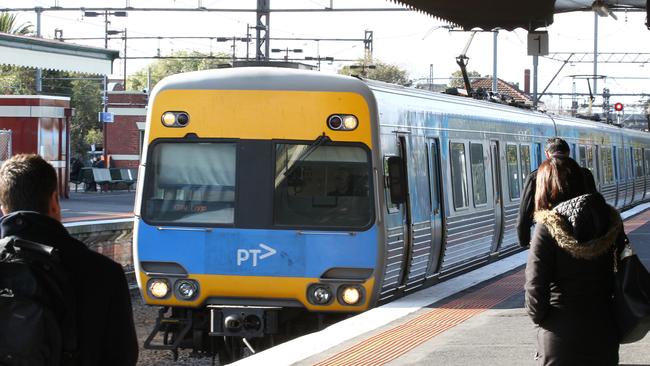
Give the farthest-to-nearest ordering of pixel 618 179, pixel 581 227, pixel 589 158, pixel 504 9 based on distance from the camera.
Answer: pixel 618 179, pixel 589 158, pixel 504 9, pixel 581 227

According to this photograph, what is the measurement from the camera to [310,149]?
11.4 m

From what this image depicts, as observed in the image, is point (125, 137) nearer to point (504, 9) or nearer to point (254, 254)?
point (504, 9)

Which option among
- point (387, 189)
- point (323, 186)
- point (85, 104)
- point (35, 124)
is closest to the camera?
point (323, 186)

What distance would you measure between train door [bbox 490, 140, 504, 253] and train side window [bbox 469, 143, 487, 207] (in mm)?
680

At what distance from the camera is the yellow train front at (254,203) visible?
11.1m

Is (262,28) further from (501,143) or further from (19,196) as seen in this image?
(19,196)

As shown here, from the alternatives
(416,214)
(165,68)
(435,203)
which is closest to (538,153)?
(435,203)

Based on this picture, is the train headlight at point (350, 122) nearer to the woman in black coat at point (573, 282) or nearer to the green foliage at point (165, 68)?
the woman in black coat at point (573, 282)

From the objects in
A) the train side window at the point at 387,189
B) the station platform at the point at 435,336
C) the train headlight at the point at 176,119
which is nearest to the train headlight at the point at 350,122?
the train side window at the point at 387,189

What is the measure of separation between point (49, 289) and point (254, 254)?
25.4ft

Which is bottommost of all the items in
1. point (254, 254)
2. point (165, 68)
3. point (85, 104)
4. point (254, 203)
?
point (254, 254)

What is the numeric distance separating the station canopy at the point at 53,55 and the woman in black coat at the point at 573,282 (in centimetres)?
2510

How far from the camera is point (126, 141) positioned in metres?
61.9

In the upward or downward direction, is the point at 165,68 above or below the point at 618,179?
above
